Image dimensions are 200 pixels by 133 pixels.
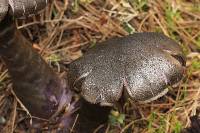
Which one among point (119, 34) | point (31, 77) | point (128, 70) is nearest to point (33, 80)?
point (31, 77)

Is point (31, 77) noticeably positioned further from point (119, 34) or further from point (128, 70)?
point (119, 34)

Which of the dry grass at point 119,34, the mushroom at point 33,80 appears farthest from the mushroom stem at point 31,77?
the dry grass at point 119,34

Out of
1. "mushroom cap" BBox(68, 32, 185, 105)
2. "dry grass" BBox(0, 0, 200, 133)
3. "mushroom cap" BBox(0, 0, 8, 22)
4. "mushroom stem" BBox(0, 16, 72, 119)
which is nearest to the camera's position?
"mushroom cap" BBox(0, 0, 8, 22)

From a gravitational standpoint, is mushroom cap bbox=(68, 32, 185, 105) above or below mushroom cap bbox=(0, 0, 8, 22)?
below

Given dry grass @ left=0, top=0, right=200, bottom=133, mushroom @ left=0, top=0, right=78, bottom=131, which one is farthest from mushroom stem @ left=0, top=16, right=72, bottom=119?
dry grass @ left=0, top=0, right=200, bottom=133

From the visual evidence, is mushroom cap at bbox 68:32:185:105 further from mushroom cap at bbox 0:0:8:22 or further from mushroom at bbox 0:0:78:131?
mushroom cap at bbox 0:0:8:22

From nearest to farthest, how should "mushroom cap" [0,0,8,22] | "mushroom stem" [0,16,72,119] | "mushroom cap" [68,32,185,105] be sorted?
"mushroom cap" [0,0,8,22]
"mushroom cap" [68,32,185,105]
"mushroom stem" [0,16,72,119]
